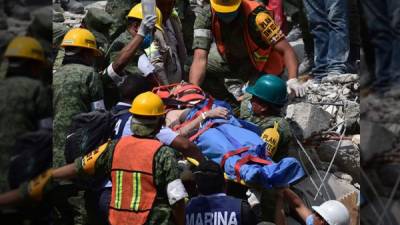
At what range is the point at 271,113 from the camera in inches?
252

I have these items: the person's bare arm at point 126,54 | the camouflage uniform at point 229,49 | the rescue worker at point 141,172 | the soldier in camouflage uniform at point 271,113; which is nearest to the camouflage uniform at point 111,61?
the person's bare arm at point 126,54

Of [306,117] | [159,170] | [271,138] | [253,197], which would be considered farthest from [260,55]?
[159,170]

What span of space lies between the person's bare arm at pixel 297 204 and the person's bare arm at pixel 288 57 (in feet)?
4.03

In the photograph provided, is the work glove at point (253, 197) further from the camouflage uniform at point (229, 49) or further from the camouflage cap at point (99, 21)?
the camouflage cap at point (99, 21)

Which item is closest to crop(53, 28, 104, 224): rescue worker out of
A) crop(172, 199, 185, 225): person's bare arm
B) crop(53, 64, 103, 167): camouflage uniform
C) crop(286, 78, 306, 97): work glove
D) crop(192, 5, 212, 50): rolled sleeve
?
crop(53, 64, 103, 167): camouflage uniform

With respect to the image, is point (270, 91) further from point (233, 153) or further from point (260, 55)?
point (260, 55)

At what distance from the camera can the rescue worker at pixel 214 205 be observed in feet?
17.4

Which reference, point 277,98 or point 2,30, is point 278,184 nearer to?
point 277,98

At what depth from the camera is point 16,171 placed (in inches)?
126

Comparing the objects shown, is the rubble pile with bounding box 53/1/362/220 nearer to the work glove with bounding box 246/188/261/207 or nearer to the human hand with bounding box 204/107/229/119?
the work glove with bounding box 246/188/261/207

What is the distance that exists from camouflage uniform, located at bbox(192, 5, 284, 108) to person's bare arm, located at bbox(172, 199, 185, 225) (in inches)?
89.1

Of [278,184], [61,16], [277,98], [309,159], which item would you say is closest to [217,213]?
[278,184]

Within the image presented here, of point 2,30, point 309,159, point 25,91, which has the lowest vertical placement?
point 309,159

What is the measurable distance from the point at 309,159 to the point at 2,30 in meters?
4.16
